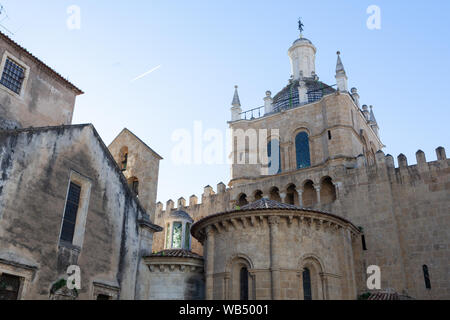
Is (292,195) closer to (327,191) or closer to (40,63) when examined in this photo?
(327,191)

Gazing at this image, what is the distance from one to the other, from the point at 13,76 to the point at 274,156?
64.7 ft

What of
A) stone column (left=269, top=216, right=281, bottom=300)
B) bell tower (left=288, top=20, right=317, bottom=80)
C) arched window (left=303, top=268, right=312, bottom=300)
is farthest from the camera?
bell tower (left=288, top=20, right=317, bottom=80)

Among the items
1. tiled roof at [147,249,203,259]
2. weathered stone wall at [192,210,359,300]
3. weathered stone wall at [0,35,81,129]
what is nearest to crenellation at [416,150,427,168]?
weathered stone wall at [192,210,359,300]

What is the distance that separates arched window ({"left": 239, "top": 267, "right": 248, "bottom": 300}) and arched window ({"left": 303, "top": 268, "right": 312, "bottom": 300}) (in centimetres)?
273

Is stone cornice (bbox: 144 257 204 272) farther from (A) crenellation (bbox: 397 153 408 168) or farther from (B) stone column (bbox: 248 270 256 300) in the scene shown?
(A) crenellation (bbox: 397 153 408 168)

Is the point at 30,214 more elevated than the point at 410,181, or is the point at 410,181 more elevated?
the point at 410,181

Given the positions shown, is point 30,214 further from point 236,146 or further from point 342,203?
point 236,146

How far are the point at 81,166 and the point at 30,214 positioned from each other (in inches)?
136

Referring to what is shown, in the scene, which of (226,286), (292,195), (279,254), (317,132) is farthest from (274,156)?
Answer: (226,286)

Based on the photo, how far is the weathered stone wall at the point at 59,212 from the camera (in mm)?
14211

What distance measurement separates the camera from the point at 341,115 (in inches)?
1193

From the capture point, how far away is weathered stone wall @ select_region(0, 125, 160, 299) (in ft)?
46.6

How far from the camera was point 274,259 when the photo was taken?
59.2ft
